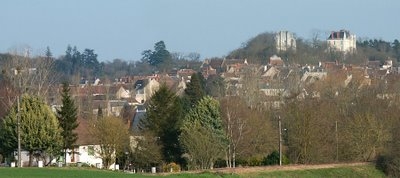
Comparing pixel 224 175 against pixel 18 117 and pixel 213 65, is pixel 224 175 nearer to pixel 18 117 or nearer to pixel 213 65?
pixel 18 117

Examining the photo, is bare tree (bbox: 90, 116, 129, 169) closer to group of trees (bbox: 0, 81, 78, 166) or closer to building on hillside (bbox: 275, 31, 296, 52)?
group of trees (bbox: 0, 81, 78, 166)

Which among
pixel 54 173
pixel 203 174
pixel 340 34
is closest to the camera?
pixel 54 173

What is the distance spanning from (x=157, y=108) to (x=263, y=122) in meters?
6.14

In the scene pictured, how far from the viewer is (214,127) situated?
5662cm

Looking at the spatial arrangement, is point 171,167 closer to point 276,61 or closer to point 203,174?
point 203,174

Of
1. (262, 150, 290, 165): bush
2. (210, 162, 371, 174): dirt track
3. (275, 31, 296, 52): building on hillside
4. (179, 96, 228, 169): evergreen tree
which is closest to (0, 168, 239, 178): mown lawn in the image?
(210, 162, 371, 174): dirt track

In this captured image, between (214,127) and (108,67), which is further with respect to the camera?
(108,67)

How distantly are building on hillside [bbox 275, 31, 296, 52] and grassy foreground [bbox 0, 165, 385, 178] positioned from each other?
101m

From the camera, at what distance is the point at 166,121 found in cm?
5706

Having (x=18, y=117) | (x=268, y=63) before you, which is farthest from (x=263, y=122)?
(x=268, y=63)

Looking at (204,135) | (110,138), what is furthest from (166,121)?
(110,138)

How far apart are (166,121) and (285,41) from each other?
111274 mm

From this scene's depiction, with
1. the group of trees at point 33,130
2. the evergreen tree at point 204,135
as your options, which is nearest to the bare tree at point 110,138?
the evergreen tree at point 204,135

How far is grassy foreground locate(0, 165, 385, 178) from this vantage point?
3806cm
